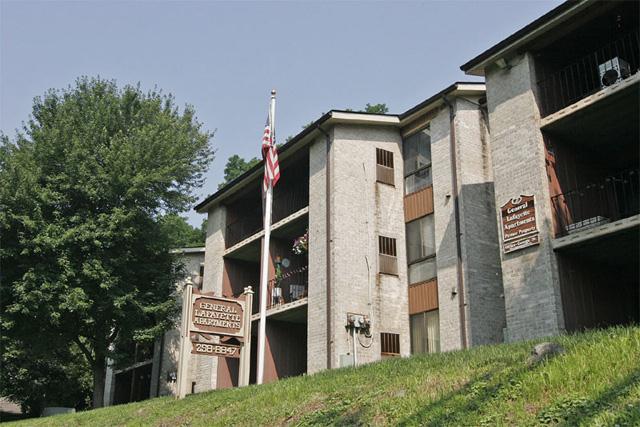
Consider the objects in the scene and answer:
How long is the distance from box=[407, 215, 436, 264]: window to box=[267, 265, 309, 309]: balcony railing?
408 cm

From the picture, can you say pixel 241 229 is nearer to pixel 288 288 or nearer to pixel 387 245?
pixel 288 288

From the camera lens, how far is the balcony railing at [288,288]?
86.6ft

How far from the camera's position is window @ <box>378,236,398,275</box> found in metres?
23.9

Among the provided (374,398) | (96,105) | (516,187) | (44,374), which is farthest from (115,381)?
(374,398)

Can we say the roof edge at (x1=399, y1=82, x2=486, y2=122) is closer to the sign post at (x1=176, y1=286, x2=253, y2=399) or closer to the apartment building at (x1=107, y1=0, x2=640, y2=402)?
the apartment building at (x1=107, y1=0, x2=640, y2=402)

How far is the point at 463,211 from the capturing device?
2208 cm

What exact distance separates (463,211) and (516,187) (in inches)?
150

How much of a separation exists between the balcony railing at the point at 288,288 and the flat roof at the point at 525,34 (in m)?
9.75

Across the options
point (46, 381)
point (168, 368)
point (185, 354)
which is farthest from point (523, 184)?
point (46, 381)

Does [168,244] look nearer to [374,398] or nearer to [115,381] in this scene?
[115,381]

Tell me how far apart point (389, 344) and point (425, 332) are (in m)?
1.26

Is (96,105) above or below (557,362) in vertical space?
above

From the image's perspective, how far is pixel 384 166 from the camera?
83.3 feet

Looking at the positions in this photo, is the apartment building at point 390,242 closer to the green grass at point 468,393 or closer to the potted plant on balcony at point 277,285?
the potted plant on balcony at point 277,285
